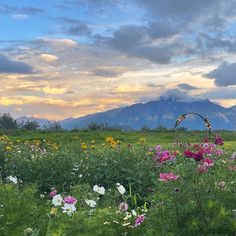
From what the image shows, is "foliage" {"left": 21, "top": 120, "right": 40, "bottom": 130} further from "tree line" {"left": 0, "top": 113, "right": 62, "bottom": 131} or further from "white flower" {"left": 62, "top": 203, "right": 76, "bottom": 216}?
"white flower" {"left": 62, "top": 203, "right": 76, "bottom": 216}

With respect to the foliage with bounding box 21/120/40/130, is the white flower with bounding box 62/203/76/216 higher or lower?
A: lower

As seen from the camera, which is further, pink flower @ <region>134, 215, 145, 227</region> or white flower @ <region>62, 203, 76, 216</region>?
white flower @ <region>62, 203, 76, 216</region>

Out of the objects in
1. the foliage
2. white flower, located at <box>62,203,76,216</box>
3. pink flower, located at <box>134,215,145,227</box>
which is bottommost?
pink flower, located at <box>134,215,145,227</box>

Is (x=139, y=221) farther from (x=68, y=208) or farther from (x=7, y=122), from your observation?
(x=7, y=122)

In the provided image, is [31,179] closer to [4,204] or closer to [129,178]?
[129,178]

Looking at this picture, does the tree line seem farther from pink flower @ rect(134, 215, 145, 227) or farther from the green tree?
pink flower @ rect(134, 215, 145, 227)

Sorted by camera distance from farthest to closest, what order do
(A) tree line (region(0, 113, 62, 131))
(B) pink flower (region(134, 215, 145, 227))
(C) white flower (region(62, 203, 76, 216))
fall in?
(A) tree line (region(0, 113, 62, 131)), (C) white flower (region(62, 203, 76, 216)), (B) pink flower (region(134, 215, 145, 227))

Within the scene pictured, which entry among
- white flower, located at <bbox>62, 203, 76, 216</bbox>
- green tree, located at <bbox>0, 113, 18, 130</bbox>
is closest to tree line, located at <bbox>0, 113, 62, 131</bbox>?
green tree, located at <bbox>0, 113, 18, 130</bbox>

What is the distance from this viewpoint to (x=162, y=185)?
5.40 metres

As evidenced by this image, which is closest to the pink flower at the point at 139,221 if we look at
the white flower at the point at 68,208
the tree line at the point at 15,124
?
the white flower at the point at 68,208

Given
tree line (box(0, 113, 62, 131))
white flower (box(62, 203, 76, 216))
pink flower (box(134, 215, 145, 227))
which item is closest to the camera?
pink flower (box(134, 215, 145, 227))

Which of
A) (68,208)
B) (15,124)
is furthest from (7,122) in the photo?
(68,208)

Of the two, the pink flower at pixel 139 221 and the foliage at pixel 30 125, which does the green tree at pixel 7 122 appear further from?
the pink flower at pixel 139 221

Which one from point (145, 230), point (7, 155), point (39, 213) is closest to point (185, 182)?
point (145, 230)
